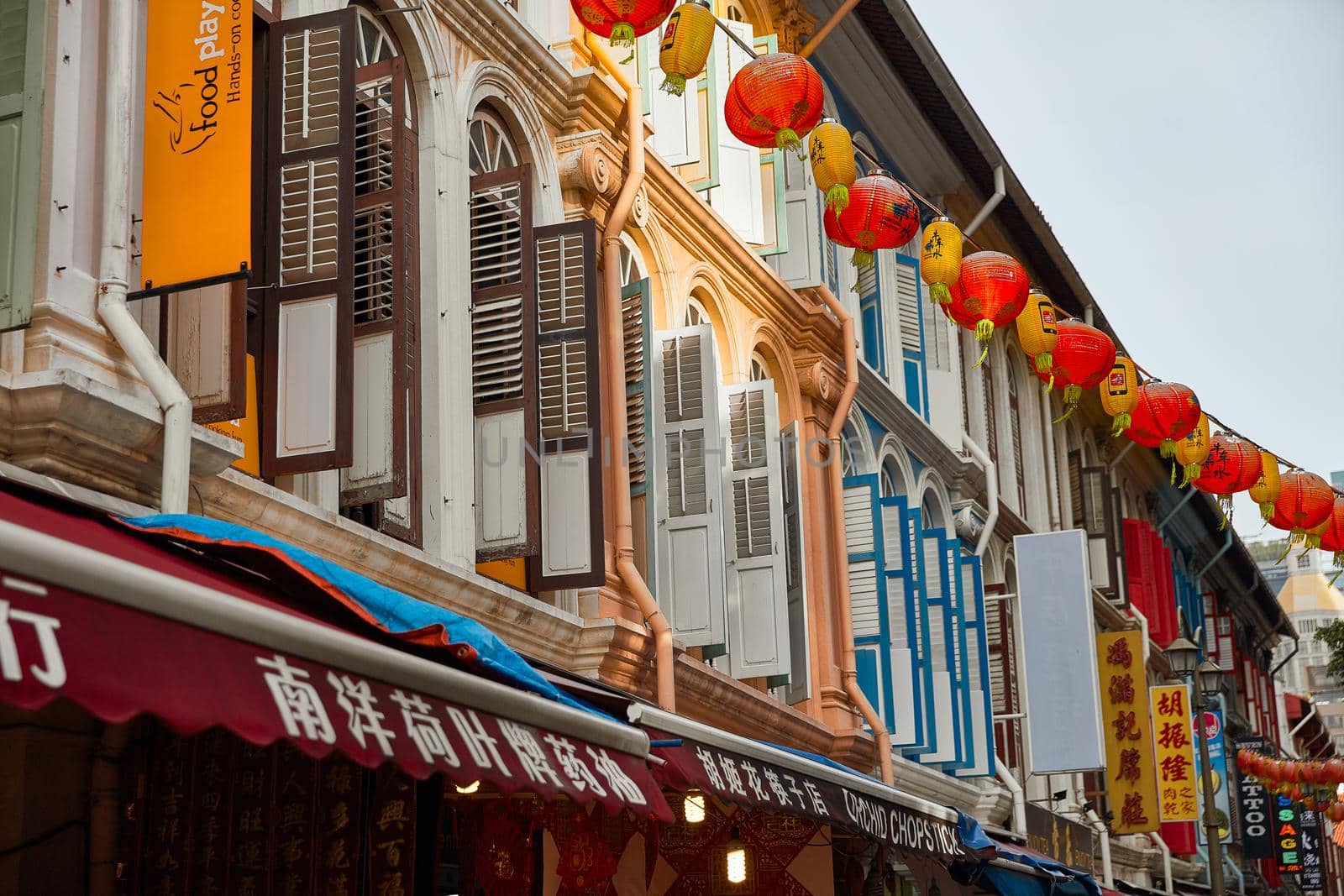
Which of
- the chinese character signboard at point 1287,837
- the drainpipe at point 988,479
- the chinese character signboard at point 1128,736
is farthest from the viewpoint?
the chinese character signboard at point 1287,837

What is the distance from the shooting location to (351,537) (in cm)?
831

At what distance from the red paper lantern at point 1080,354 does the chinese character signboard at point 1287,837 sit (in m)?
25.8

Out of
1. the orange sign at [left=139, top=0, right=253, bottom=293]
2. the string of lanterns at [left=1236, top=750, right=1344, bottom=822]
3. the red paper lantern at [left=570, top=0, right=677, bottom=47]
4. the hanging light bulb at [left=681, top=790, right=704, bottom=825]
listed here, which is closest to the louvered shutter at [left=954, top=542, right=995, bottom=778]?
the hanging light bulb at [left=681, top=790, right=704, bottom=825]

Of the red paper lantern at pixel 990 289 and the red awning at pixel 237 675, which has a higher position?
the red paper lantern at pixel 990 289

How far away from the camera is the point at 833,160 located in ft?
39.8

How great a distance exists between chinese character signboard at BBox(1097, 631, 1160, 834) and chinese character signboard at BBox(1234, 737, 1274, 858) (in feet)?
45.8

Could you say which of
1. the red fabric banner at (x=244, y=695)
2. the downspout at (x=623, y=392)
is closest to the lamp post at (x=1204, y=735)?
the downspout at (x=623, y=392)

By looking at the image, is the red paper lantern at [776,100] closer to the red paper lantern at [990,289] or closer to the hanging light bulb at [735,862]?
the red paper lantern at [990,289]

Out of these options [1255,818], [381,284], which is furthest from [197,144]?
[1255,818]

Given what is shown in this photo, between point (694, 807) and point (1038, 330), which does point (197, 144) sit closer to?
point (694, 807)

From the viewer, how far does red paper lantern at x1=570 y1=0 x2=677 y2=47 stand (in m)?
10.4

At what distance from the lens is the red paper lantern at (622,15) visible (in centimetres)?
1040

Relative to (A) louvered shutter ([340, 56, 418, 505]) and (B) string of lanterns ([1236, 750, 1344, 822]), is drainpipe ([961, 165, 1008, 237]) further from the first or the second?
(B) string of lanterns ([1236, 750, 1344, 822])

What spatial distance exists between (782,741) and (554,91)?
17.4 ft
